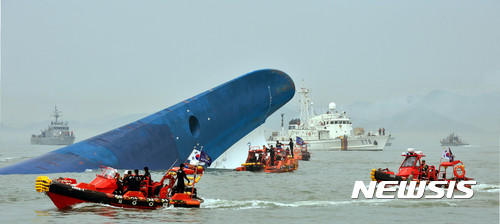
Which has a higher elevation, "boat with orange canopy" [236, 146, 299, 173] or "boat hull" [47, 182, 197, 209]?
"boat with orange canopy" [236, 146, 299, 173]

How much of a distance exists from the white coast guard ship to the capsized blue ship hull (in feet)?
255

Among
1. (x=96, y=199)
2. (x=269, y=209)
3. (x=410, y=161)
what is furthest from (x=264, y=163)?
(x=96, y=199)

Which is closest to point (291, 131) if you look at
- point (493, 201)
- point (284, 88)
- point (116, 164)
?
point (284, 88)

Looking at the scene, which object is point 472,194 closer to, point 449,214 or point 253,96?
point 449,214

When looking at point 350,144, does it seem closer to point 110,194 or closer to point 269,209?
point 269,209

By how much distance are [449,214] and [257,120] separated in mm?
28220

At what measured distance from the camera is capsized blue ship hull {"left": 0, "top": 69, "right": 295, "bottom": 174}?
35.4 metres

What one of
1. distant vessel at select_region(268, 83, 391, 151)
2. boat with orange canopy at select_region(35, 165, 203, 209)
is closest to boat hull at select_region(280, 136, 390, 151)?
distant vessel at select_region(268, 83, 391, 151)

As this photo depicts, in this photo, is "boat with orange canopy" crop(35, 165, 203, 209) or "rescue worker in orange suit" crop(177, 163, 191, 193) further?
"rescue worker in orange suit" crop(177, 163, 191, 193)

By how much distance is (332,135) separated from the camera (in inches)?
5108

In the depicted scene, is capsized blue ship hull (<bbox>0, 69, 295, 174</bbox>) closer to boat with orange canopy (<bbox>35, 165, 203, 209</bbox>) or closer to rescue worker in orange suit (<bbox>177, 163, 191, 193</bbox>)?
boat with orange canopy (<bbox>35, 165, 203, 209</bbox>)

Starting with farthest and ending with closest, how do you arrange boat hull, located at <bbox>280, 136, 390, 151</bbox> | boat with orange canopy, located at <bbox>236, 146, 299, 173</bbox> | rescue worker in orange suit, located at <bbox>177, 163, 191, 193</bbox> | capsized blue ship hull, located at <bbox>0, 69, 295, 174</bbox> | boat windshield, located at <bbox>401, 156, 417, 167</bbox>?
boat hull, located at <bbox>280, 136, 390, 151</bbox> → boat with orange canopy, located at <bbox>236, 146, 299, 173</bbox> → capsized blue ship hull, located at <bbox>0, 69, 295, 174</bbox> → boat windshield, located at <bbox>401, 156, 417, 167</bbox> → rescue worker in orange suit, located at <bbox>177, 163, 191, 193</bbox>

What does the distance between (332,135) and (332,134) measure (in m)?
0.23

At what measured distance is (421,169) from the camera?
1172 inches
